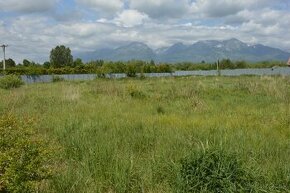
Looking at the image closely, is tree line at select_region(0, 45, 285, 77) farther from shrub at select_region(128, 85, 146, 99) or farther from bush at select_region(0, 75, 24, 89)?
shrub at select_region(128, 85, 146, 99)

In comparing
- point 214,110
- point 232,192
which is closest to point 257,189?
point 232,192

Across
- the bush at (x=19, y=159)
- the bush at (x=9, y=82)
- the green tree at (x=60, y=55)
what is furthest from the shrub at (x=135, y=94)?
the green tree at (x=60, y=55)

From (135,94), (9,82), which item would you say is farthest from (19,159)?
(9,82)

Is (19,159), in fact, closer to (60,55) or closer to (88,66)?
(88,66)

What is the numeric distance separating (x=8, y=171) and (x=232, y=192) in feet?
9.03

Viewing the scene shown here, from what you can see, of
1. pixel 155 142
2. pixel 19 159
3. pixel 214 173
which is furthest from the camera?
pixel 155 142

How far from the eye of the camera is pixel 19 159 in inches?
197

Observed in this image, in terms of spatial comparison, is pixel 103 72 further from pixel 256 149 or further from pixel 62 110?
pixel 256 149

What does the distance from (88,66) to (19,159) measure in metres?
74.1

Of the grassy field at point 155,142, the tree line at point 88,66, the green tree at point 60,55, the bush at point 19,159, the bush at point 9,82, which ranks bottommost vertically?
the grassy field at point 155,142

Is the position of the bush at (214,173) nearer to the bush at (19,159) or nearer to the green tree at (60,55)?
the bush at (19,159)

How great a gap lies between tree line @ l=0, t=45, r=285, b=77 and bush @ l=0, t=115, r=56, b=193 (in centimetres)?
5327

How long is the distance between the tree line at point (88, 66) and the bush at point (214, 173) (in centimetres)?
5365

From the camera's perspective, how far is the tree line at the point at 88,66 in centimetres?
6850
